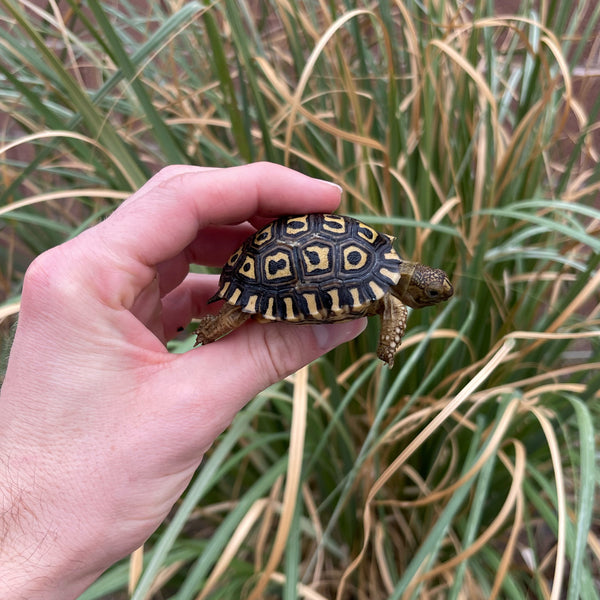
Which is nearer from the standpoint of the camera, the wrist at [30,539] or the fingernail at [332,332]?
the wrist at [30,539]

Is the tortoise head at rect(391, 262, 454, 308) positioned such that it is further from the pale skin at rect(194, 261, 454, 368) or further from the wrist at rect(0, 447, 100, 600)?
the wrist at rect(0, 447, 100, 600)

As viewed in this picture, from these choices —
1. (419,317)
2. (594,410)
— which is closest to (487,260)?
(419,317)

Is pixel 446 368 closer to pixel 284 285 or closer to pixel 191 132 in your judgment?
pixel 284 285

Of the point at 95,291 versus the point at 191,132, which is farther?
the point at 191,132

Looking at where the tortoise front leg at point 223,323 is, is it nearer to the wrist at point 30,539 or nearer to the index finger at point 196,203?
the index finger at point 196,203

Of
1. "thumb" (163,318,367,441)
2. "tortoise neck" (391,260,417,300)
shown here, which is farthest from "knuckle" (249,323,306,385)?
"tortoise neck" (391,260,417,300)

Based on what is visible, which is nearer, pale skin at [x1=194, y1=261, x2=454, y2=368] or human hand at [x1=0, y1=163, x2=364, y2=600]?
human hand at [x1=0, y1=163, x2=364, y2=600]

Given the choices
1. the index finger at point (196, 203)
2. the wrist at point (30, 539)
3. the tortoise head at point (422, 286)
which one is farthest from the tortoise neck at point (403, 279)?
the wrist at point (30, 539)

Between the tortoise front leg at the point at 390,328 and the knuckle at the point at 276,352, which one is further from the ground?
the knuckle at the point at 276,352
